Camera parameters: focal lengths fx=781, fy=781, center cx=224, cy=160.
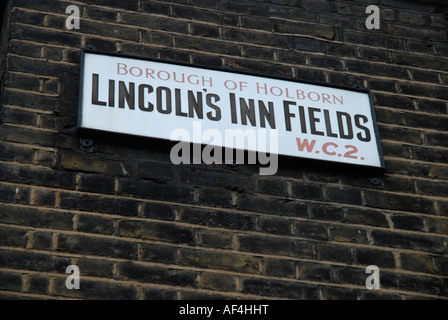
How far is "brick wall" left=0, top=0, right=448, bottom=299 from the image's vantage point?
3.37m

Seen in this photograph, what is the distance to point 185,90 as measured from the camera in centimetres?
395

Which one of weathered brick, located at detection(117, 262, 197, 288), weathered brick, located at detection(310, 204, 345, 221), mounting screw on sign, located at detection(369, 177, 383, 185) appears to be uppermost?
mounting screw on sign, located at detection(369, 177, 383, 185)

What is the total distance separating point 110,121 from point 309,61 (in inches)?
48.9

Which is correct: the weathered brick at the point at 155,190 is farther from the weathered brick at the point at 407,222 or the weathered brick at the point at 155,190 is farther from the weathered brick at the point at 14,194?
the weathered brick at the point at 407,222

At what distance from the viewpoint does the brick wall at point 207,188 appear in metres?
3.37

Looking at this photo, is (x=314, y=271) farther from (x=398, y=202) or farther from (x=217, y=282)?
(x=398, y=202)

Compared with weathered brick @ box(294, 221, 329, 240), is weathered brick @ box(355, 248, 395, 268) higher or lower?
lower

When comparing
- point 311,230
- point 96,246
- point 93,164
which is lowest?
point 96,246

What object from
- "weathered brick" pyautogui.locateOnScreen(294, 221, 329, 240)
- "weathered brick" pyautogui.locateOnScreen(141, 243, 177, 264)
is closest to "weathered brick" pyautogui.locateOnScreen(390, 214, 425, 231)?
"weathered brick" pyautogui.locateOnScreen(294, 221, 329, 240)

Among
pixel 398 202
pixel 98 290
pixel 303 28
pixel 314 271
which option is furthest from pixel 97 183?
pixel 303 28

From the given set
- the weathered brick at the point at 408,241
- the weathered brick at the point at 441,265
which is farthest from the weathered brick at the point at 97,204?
the weathered brick at the point at 441,265

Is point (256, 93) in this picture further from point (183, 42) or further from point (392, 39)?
point (392, 39)

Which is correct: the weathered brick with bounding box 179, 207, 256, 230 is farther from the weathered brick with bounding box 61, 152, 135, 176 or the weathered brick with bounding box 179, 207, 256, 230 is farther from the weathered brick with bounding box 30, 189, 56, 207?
the weathered brick with bounding box 30, 189, 56, 207

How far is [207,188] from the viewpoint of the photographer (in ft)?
12.1
